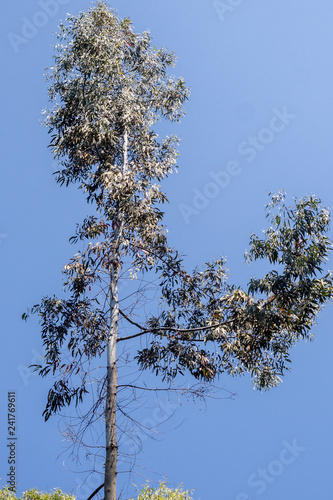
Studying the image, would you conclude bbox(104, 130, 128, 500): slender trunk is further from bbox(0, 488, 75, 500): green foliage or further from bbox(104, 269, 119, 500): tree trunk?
bbox(0, 488, 75, 500): green foliage

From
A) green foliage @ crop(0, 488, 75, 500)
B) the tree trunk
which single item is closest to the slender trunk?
the tree trunk

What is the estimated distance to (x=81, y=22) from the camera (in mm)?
11094

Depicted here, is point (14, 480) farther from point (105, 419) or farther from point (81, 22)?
point (81, 22)

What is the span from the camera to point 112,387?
27.5 ft

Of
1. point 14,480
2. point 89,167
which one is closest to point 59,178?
point 89,167

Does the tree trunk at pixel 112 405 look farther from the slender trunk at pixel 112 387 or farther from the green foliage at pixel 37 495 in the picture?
the green foliage at pixel 37 495

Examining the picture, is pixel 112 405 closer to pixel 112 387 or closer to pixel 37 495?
pixel 112 387

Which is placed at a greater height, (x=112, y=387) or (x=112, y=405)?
(x=112, y=387)

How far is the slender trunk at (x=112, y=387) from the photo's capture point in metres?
7.92

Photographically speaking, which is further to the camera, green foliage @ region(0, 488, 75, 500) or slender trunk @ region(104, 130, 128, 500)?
green foliage @ region(0, 488, 75, 500)

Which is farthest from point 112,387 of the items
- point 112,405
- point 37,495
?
point 37,495

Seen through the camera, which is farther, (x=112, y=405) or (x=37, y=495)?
(x=37, y=495)

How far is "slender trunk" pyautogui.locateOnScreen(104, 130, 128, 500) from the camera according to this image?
26.0ft

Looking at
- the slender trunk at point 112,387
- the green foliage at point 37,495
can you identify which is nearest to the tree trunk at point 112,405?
the slender trunk at point 112,387
